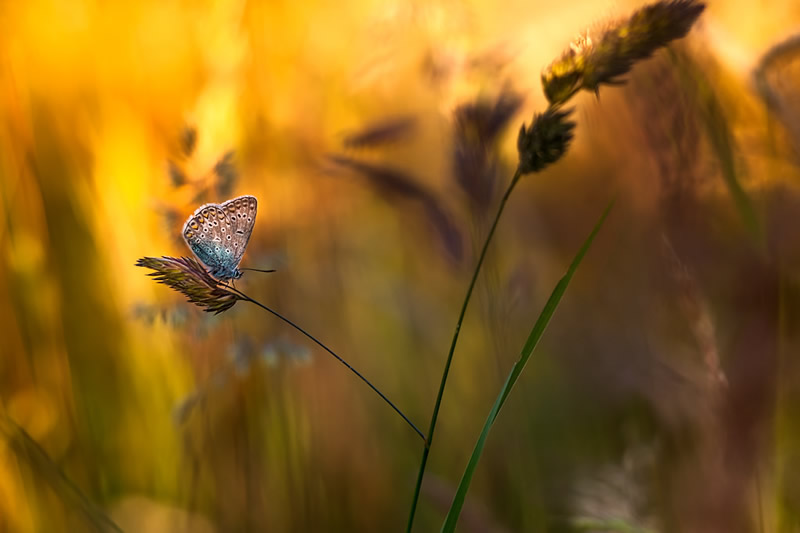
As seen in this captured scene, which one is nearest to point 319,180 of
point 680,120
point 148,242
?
point 148,242

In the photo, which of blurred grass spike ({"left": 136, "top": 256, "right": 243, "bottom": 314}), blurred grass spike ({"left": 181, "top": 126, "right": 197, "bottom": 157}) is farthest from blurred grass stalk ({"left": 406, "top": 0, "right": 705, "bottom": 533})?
blurred grass spike ({"left": 181, "top": 126, "right": 197, "bottom": 157})

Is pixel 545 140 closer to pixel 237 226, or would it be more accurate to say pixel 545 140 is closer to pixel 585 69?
pixel 585 69

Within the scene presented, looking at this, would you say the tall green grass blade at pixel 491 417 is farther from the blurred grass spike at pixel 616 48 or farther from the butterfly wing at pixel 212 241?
the butterfly wing at pixel 212 241

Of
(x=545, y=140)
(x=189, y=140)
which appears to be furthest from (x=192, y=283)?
(x=189, y=140)

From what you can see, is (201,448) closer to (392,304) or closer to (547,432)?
(392,304)

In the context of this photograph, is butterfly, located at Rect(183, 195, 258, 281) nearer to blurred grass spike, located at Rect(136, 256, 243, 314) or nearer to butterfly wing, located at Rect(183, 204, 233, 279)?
butterfly wing, located at Rect(183, 204, 233, 279)

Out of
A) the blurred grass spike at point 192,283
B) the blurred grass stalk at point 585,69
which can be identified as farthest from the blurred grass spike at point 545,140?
the blurred grass spike at point 192,283
